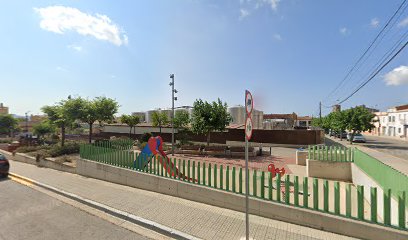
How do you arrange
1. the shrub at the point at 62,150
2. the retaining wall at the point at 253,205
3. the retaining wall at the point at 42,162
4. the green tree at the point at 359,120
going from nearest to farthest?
the retaining wall at the point at 253,205 < the retaining wall at the point at 42,162 < the shrub at the point at 62,150 < the green tree at the point at 359,120

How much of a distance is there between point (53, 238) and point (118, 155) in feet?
15.4

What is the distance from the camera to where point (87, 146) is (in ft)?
36.7

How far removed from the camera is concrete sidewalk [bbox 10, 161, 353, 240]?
500 cm

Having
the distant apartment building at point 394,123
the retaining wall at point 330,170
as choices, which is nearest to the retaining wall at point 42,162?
the retaining wall at point 330,170

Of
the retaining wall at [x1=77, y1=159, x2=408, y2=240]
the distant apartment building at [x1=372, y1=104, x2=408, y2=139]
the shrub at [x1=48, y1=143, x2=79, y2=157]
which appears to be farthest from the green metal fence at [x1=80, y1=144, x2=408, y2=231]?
the distant apartment building at [x1=372, y1=104, x2=408, y2=139]

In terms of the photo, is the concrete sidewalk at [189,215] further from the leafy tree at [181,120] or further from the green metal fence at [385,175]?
the leafy tree at [181,120]

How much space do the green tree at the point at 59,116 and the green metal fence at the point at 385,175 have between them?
2129cm

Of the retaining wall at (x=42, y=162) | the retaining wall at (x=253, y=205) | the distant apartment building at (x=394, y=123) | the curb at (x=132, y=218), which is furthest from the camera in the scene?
the distant apartment building at (x=394, y=123)

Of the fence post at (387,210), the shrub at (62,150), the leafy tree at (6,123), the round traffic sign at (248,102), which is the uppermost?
the round traffic sign at (248,102)

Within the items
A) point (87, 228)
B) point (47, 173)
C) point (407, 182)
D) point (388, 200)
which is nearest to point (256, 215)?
point (388, 200)

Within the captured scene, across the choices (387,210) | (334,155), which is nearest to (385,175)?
(387,210)

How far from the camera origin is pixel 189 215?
19.8ft

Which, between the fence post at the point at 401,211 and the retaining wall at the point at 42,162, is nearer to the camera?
the fence post at the point at 401,211

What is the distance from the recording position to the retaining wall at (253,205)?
4734 millimetres
